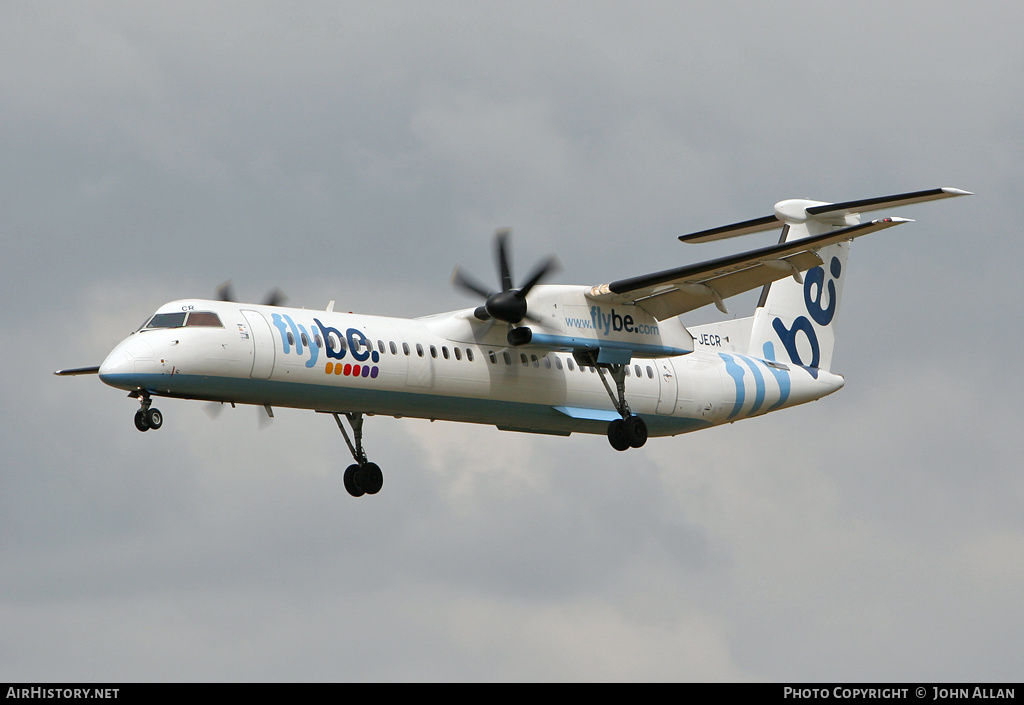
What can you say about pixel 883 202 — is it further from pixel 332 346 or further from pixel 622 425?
pixel 332 346

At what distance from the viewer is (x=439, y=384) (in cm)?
2648

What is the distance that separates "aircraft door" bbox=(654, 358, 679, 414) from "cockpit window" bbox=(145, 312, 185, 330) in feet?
34.1

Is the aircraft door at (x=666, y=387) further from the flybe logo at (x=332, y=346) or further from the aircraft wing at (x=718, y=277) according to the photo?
the flybe logo at (x=332, y=346)

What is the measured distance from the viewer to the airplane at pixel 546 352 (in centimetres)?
2408

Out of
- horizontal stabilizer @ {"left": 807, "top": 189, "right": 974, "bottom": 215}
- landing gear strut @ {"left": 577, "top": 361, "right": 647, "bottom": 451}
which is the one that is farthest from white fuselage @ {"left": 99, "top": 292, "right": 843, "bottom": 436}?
horizontal stabilizer @ {"left": 807, "top": 189, "right": 974, "bottom": 215}

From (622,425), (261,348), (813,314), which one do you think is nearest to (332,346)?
(261,348)

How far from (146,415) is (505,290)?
7316mm

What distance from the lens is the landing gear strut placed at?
28719mm

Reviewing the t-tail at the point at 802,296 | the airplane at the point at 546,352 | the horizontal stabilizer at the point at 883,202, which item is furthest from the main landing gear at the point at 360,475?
the horizontal stabilizer at the point at 883,202

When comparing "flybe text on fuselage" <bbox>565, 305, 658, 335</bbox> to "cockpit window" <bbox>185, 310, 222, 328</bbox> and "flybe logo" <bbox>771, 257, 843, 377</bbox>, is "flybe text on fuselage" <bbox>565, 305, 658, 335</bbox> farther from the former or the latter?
"cockpit window" <bbox>185, 310, 222, 328</bbox>
